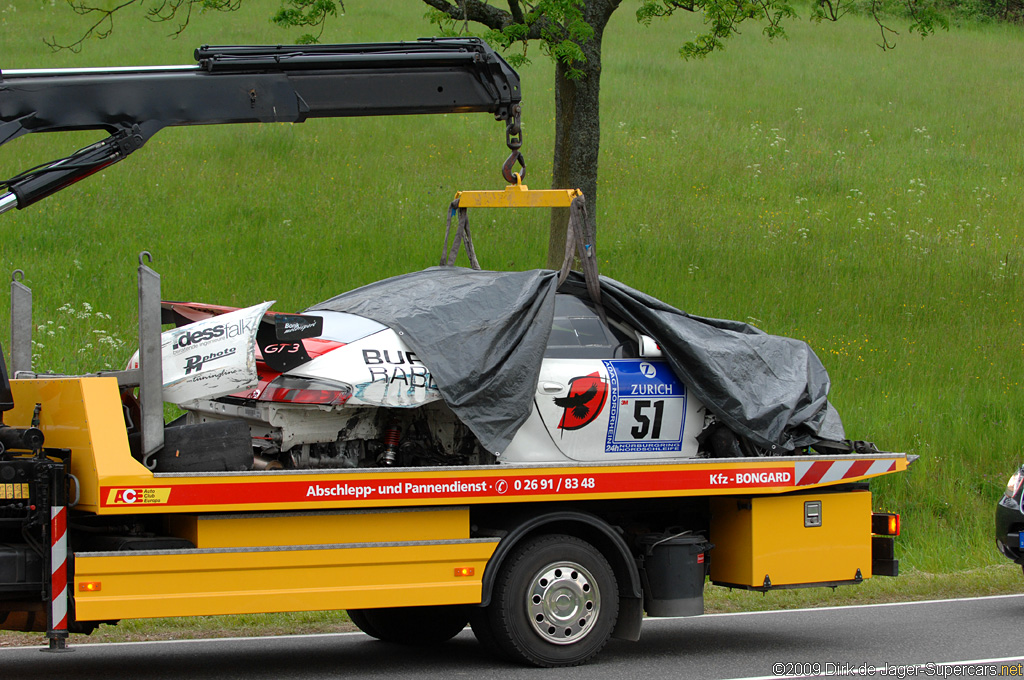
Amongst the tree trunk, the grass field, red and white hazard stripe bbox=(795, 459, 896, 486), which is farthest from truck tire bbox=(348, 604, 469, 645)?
the tree trunk

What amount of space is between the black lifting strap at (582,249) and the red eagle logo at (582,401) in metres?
0.67

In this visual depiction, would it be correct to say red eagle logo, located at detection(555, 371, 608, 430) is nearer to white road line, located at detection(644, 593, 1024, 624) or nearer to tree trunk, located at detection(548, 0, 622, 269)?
white road line, located at detection(644, 593, 1024, 624)

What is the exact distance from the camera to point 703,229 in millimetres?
21078

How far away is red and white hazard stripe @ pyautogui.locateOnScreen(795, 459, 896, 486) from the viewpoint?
327 inches

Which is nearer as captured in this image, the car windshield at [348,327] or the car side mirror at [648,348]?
the car windshield at [348,327]

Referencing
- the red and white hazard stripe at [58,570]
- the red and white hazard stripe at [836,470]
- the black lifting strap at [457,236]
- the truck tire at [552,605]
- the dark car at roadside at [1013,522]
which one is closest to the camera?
the red and white hazard stripe at [58,570]

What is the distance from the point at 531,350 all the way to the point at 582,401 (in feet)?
1.72

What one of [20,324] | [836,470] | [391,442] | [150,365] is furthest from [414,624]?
[20,324]

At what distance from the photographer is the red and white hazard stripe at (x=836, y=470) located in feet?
27.2

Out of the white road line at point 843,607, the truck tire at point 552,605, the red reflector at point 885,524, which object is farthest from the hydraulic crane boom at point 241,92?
the white road line at point 843,607

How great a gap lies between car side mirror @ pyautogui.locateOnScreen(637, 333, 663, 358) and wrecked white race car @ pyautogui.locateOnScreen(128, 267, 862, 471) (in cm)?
2

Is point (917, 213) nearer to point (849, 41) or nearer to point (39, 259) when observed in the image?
point (39, 259)

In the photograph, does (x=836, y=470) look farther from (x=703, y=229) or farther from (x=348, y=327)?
(x=703, y=229)

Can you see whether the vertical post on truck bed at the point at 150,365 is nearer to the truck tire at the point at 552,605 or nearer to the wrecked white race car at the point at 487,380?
the wrecked white race car at the point at 487,380
